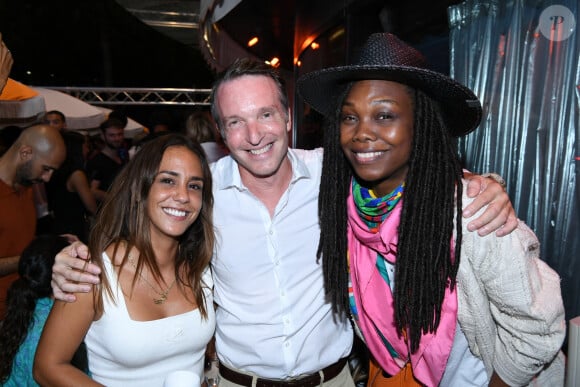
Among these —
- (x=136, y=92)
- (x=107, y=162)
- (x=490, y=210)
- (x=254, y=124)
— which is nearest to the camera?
(x=490, y=210)

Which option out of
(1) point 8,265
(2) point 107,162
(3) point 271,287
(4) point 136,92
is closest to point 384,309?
(3) point 271,287

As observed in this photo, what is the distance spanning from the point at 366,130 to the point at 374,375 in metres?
1.10

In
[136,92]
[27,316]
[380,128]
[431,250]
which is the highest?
[136,92]

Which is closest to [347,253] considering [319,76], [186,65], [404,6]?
[319,76]

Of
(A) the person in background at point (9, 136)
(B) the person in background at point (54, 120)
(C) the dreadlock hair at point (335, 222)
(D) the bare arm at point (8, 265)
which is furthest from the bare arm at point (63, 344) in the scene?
(A) the person in background at point (9, 136)

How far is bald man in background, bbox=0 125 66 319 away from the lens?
3.06 m

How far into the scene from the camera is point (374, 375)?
2.03 m

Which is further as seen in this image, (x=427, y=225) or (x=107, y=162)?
(x=107, y=162)

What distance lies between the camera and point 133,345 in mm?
1769

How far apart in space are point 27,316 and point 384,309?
5.64ft

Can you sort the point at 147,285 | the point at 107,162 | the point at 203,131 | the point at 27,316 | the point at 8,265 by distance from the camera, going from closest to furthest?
the point at 147,285
the point at 27,316
the point at 8,265
the point at 203,131
the point at 107,162

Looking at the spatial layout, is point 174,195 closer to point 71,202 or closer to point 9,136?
point 71,202

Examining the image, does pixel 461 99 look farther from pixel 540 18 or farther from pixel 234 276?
pixel 540 18

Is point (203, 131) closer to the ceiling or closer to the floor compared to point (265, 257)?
closer to the ceiling
